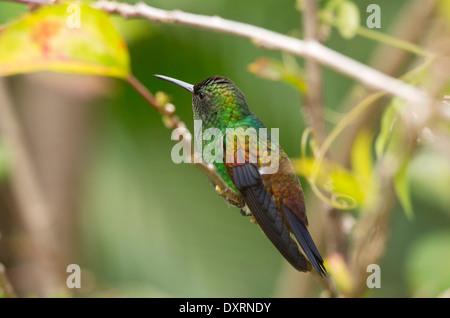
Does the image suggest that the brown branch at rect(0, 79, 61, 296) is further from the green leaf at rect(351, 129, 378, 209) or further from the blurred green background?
the green leaf at rect(351, 129, 378, 209)

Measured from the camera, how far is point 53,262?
Answer: 1.29 metres

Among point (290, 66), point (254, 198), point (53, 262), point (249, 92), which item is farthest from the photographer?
point (53, 262)

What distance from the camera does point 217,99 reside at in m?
0.54

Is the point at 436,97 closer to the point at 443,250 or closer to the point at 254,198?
the point at 254,198

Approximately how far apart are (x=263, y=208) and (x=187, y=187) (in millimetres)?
689

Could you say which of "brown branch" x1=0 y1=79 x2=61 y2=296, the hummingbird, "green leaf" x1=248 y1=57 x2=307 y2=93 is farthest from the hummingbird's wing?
"brown branch" x1=0 y1=79 x2=61 y2=296

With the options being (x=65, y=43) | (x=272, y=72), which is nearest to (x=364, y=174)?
(x=272, y=72)

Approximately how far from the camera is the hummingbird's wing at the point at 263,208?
0.44m

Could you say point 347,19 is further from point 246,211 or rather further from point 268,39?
point 246,211

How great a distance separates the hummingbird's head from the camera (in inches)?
20.4

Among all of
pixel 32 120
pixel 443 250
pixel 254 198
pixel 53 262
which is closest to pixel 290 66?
pixel 254 198

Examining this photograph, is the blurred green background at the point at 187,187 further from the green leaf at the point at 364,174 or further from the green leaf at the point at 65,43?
the green leaf at the point at 65,43

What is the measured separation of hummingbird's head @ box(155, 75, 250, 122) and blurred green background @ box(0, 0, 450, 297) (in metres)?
0.22
